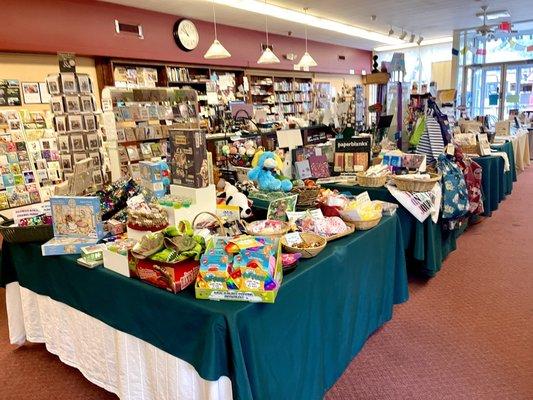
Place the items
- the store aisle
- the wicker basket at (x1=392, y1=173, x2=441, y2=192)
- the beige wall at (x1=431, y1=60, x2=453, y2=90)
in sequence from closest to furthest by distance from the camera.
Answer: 1. the store aisle
2. the wicker basket at (x1=392, y1=173, x2=441, y2=192)
3. the beige wall at (x1=431, y1=60, x2=453, y2=90)

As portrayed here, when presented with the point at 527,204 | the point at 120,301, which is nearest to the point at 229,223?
the point at 120,301

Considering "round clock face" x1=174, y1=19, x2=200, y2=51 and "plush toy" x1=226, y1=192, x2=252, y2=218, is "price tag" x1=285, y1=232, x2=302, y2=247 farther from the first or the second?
"round clock face" x1=174, y1=19, x2=200, y2=51

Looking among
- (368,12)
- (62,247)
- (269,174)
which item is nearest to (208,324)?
(62,247)

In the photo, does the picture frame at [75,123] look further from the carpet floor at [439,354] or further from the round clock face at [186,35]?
the round clock face at [186,35]

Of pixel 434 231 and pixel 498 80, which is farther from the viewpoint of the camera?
pixel 498 80

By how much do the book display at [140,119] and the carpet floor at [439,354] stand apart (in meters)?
2.27

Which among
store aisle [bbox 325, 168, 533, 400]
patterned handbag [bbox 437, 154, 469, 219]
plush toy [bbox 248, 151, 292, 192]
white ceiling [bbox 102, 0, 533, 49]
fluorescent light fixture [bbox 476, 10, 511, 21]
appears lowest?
store aisle [bbox 325, 168, 533, 400]

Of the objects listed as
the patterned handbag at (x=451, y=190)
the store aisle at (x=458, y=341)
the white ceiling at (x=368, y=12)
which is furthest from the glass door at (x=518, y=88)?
the patterned handbag at (x=451, y=190)

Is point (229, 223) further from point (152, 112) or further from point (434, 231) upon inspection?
point (152, 112)

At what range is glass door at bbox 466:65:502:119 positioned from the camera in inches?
446

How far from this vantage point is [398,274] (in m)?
2.74

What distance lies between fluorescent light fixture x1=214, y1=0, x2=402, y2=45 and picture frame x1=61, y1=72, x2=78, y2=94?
311cm

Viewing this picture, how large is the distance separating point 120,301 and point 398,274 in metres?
1.83

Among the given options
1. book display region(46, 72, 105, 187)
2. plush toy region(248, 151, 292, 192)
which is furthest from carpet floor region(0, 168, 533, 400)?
book display region(46, 72, 105, 187)
